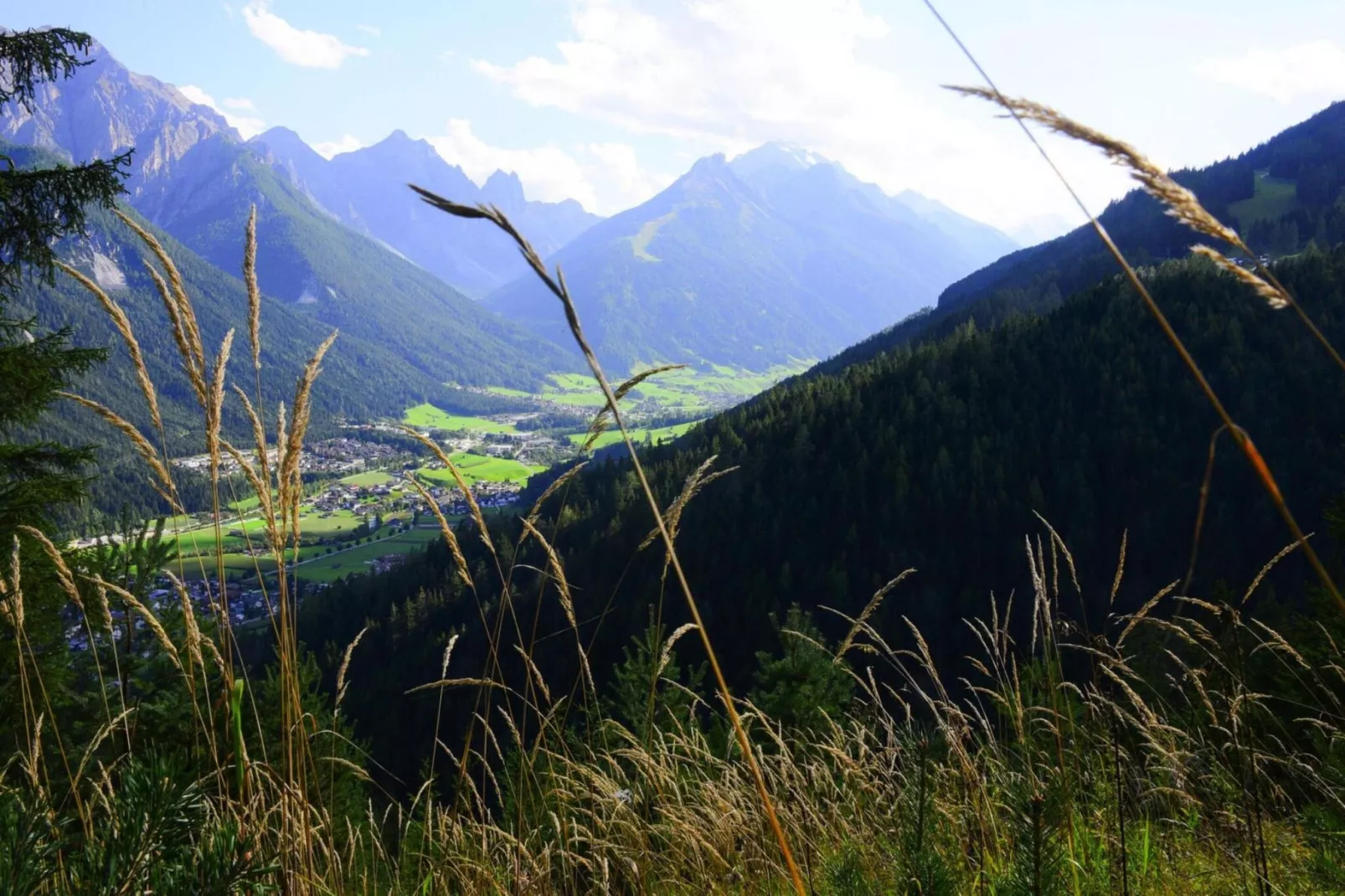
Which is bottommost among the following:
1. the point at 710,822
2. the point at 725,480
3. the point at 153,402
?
the point at 725,480

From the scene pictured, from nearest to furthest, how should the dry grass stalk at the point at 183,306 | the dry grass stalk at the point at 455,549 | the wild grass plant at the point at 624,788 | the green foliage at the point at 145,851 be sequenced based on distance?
the green foliage at the point at 145,851
the wild grass plant at the point at 624,788
the dry grass stalk at the point at 183,306
the dry grass stalk at the point at 455,549

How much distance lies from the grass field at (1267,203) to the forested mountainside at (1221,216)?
0.14 meters

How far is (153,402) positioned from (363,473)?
527 ft

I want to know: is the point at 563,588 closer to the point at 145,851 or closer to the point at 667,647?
the point at 667,647

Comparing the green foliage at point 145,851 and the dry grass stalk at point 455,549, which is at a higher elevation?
the dry grass stalk at point 455,549

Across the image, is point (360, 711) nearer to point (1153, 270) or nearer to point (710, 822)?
point (710, 822)

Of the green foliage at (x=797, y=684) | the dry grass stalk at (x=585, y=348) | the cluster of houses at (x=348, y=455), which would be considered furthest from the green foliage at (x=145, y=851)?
the cluster of houses at (x=348, y=455)

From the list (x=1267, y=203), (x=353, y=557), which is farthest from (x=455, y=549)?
(x=1267, y=203)

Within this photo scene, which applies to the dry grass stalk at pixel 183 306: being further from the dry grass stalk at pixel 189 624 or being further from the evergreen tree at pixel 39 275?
the evergreen tree at pixel 39 275

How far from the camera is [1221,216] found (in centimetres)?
9638

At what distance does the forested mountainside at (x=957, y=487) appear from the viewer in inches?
2494

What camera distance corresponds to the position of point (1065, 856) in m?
1.70

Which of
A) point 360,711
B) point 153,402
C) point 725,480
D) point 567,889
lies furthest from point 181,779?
point 725,480

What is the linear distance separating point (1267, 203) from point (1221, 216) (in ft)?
96.1
